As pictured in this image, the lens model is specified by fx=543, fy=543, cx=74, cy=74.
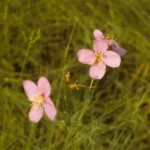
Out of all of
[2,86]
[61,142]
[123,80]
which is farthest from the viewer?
[123,80]

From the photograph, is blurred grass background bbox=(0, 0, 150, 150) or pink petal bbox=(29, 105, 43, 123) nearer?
pink petal bbox=(29, 105, 43, 123)

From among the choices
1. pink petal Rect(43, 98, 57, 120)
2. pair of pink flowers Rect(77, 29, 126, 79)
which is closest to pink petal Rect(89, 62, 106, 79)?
pair of pink flowers Rect(77, 29, 126, 79)

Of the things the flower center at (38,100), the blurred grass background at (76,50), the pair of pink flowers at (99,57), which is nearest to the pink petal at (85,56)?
the pair of pink flowers at (99,57)

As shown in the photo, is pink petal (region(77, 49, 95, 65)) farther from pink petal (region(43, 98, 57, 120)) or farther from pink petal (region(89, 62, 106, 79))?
pink petal (region(43, 98, 57, 120))

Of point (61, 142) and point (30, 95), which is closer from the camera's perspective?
point (30, 95)

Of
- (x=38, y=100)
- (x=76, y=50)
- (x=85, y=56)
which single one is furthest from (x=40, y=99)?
(x=76, y=50)

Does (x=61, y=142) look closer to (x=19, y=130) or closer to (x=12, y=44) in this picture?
(x=19, y=130)

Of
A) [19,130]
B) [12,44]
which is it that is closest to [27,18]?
[12,44]

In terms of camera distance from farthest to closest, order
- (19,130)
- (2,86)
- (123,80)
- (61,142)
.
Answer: (123,80) → (2,86) → (61,142) → (19,130)
